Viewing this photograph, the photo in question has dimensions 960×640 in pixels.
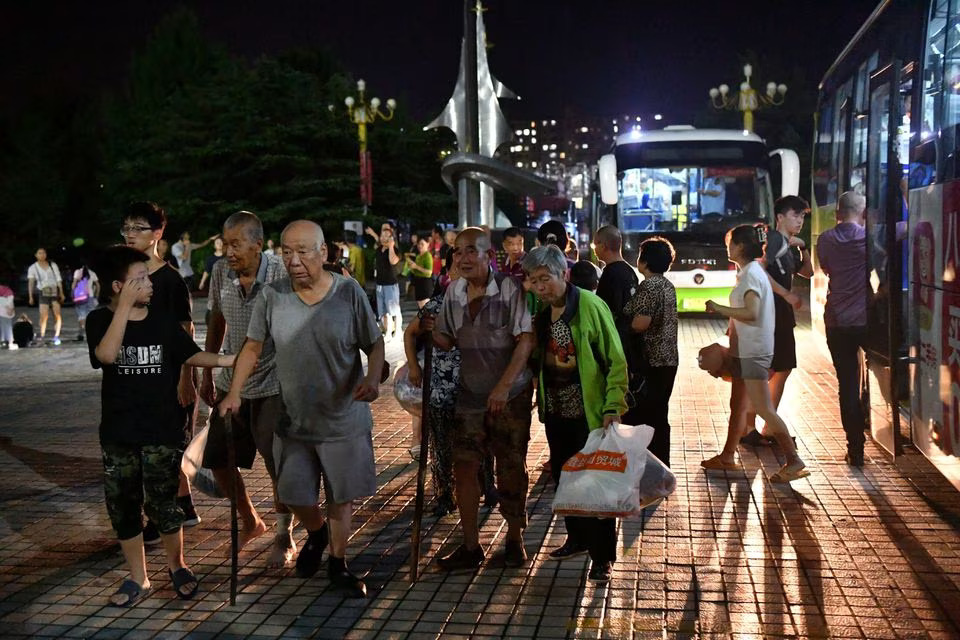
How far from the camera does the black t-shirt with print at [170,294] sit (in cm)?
561

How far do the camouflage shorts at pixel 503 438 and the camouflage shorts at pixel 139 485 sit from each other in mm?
1405

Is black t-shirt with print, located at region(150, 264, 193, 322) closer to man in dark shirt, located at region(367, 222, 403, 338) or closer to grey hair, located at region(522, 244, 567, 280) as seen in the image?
grey hair, located at region(522, 244, 567, 280)

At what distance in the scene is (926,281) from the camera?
644 centimetres

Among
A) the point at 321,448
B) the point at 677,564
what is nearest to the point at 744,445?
the point at 677,564

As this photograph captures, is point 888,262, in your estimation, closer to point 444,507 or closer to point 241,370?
point 444,507

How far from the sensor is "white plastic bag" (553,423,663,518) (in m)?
5.26

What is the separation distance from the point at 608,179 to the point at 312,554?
14.9 metres

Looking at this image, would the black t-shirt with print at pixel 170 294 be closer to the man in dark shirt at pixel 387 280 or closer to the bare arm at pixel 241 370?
the bare arm at pixel 241 370

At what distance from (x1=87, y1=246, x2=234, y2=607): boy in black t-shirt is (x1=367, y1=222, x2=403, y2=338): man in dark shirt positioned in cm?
1039

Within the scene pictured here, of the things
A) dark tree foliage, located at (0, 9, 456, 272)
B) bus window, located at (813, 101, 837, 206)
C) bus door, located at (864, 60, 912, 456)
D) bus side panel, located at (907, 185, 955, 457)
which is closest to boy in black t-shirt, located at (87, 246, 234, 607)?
bus side panel, located at (907, 185, 955, 457)

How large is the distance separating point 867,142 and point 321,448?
219 inches

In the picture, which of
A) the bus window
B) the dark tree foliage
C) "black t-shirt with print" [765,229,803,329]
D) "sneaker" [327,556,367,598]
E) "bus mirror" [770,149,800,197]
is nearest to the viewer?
"sneaker" [327,556,367,598]

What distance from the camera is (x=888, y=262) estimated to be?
23.7ft

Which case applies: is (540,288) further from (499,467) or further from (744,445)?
(744,445)
